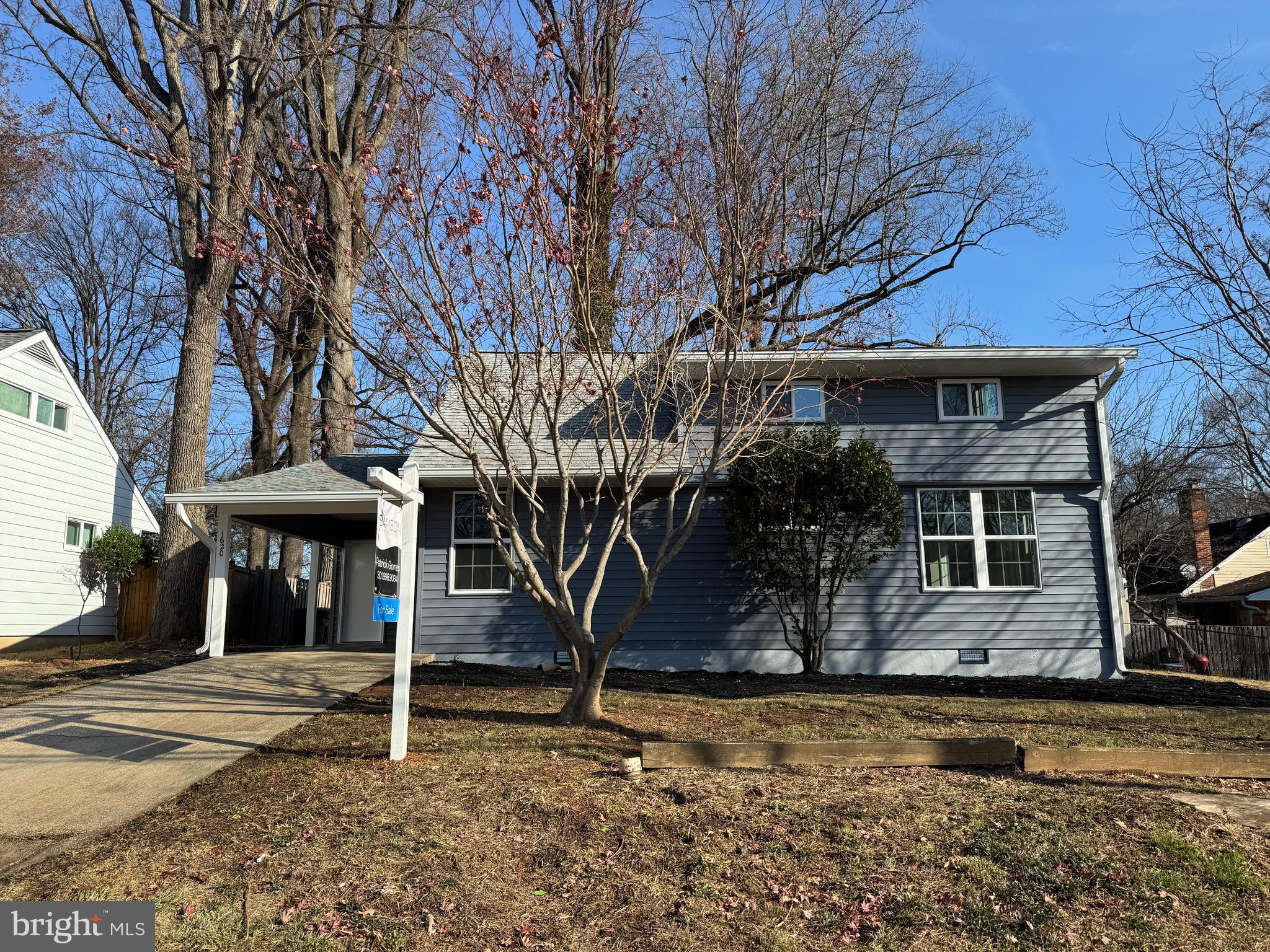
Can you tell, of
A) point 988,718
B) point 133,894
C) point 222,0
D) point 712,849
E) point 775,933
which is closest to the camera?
point 775,933

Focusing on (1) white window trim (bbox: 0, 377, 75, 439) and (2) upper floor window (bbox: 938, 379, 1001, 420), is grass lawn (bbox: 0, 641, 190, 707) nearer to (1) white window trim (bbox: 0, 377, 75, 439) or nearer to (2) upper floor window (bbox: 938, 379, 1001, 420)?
(1) white window trim (bbox: 0, 377, 75, 439)

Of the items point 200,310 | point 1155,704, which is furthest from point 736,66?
point 200,310

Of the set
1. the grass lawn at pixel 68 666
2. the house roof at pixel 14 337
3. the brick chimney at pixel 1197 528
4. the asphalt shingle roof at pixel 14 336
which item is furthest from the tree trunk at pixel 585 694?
the brick chimney at pixel 1197 528

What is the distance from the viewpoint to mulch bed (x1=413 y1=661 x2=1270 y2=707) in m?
10.3

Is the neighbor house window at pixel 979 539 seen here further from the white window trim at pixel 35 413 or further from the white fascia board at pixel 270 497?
the white window trim at pixel 35 413

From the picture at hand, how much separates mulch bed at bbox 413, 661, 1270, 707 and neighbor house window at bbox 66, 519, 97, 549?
964 cm

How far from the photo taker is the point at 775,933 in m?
3.99

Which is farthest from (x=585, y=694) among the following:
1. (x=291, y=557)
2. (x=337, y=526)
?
(x=291, y=557)

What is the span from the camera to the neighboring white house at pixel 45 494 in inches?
612

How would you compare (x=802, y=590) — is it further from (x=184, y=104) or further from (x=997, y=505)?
(x=184, y=104)

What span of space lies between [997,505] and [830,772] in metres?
8.92

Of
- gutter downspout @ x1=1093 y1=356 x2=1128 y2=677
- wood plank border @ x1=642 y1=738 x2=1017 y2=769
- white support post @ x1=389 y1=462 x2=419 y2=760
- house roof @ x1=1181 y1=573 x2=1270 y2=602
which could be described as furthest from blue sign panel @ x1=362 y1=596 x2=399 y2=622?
house roof @ x1=1181 y1=573 x2=1270 y2=602

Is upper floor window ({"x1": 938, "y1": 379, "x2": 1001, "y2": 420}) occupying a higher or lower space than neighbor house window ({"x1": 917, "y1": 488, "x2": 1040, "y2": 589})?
higher

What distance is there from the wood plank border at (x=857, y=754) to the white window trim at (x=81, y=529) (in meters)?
15.3
